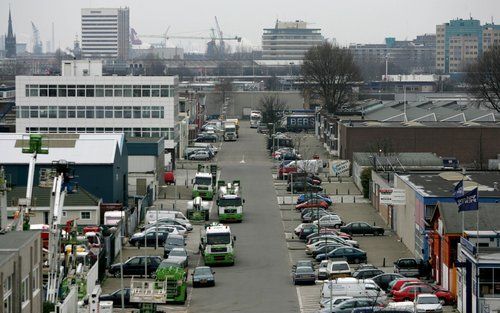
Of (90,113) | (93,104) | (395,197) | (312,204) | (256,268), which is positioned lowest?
(256,268)

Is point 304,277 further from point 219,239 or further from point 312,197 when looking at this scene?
point 312,197

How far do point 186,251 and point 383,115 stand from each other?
3125cm

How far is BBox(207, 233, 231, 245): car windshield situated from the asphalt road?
0.54 meters

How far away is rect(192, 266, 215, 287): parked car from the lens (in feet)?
82.2

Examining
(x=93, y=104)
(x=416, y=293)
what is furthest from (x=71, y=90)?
(x=416, y=293)

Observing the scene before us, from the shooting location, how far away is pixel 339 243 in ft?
95.7

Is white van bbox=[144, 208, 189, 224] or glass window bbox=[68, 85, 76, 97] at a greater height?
glass window bbox=[68, 85, 76, 97]

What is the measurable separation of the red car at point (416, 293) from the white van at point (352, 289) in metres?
0.26

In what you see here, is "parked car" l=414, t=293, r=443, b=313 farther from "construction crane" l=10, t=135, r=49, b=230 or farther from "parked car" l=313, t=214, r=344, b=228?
"parked car" l=313, t=214, r=344, b=228

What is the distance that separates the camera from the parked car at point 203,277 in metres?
25.1

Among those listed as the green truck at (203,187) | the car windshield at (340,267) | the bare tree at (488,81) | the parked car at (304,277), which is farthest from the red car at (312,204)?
the bare tree at (488,81)

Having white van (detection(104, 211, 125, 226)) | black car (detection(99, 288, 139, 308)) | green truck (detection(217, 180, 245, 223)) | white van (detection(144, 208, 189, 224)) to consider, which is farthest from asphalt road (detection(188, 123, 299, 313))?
white van (detection(104, 211, 125, 226))

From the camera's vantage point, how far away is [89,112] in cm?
4806

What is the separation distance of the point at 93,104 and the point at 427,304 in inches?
1094
